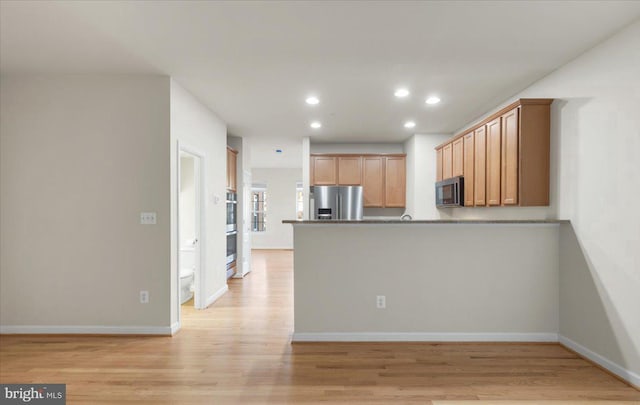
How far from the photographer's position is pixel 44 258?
355 centimetres

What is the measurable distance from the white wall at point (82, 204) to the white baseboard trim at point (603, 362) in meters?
3.79

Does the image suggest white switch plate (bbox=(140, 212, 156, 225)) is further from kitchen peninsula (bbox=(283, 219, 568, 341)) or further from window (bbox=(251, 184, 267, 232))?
window (bbox=(251, 184, 267, 232))

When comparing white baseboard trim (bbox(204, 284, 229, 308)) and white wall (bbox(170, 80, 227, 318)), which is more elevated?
white wall (bbox(170, 80, 227, 318))

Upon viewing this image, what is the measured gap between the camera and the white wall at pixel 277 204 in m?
11.1

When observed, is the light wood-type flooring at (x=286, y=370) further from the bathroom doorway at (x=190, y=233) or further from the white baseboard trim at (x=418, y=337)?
the bathroom doorway at (x=190, y=233)

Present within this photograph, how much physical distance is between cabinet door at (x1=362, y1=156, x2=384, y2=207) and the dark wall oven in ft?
8.22

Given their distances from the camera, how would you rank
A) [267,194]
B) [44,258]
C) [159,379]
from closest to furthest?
[159,379] < [44,258] < [267,194]

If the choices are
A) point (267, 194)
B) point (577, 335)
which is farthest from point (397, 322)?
point (267, 194)

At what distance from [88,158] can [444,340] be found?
154 inches

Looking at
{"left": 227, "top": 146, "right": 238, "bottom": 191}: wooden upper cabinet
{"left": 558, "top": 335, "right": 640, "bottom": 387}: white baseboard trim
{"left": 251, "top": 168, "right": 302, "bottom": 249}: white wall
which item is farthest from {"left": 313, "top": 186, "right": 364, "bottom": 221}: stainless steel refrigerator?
{"left": 251, "top": 168, "right": 302, "bottom": 249}: white wall

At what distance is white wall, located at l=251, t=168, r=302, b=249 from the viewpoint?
36.3 ft

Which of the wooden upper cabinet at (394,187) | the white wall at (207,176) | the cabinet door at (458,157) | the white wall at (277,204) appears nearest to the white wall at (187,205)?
the white wall at (207,176)

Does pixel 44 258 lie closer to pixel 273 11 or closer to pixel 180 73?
pixel 180 73

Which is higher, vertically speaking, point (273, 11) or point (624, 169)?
point (273, 11)
